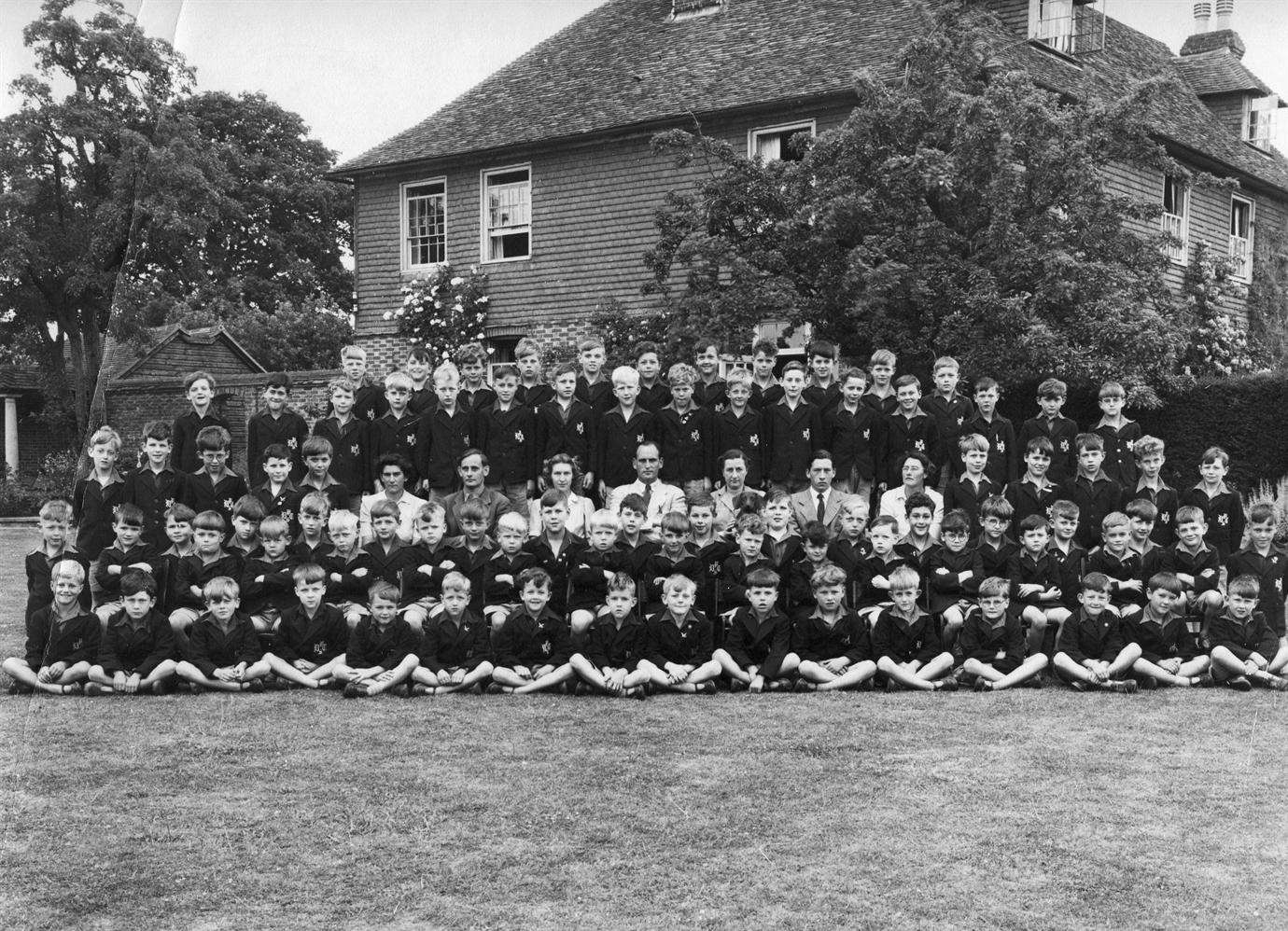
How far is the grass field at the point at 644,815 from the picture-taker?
349 cm

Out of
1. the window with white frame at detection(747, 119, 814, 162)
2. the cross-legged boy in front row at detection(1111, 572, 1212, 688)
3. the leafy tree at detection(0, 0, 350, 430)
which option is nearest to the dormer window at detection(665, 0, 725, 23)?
the window with white frame at detection(747, 119, 814, 162)

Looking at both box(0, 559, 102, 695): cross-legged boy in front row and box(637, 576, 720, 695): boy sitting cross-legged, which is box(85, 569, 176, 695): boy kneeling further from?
box(637, 576, 720, 695): boy sitting cross-legged

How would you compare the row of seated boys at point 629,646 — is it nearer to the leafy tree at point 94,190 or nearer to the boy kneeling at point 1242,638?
the boy kneeling at point 1242,638

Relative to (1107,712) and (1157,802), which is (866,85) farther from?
(1157,802)

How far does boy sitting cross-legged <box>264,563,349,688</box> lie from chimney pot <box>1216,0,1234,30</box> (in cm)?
680

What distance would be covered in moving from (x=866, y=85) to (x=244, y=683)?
915 cm

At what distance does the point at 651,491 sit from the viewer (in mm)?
8516

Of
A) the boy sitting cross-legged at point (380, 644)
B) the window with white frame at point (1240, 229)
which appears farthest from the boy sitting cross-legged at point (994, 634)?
the window with white frame at point (1240, 229)

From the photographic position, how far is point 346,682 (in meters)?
6.81

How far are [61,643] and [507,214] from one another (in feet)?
44.1

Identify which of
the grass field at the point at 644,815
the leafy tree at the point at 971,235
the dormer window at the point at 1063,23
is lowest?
the grass field at the point at 644,815

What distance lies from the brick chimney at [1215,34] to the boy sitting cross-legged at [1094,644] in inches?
161

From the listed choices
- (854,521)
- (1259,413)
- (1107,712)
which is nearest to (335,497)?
(854,521)

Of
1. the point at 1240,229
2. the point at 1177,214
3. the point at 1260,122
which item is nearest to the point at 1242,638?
the point at 1260,122
